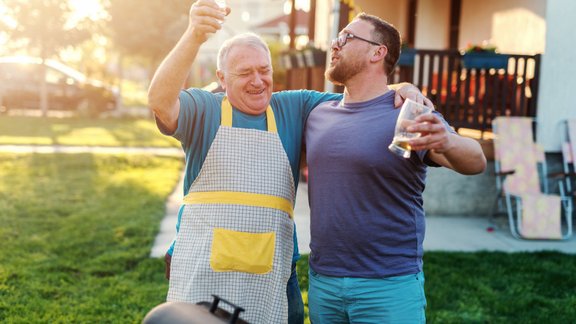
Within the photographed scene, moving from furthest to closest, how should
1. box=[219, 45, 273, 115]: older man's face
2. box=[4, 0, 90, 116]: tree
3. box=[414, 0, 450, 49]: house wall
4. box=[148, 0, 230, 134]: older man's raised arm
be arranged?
box=[4, 0, 90, 116]: tree, box=[414, 0, 450, 49]: house wall, box=[219, 45, 273, 115]: older man's face, box=[148, 0, 230, 134]: older man's raised arm

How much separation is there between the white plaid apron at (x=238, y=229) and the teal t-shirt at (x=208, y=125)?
0.04 m

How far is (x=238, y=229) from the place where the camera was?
270 centimetres

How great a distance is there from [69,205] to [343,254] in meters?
6.45

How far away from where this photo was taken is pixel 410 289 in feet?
8.87

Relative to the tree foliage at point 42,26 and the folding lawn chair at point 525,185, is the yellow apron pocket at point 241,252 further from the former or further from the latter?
the tree foliage at point 42,26

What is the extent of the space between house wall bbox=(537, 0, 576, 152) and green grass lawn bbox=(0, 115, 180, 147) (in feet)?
29.2

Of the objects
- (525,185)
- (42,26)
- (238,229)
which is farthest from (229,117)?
(42,26)

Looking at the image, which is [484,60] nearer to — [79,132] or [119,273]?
[119,273]

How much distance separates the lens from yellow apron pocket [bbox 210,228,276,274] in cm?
265

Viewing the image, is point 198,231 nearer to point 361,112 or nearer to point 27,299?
point 361,112

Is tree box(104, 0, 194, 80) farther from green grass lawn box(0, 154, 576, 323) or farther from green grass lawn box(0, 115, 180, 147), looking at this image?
green grass lawn box(0, 154, 576, 323)

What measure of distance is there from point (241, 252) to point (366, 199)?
0.50m

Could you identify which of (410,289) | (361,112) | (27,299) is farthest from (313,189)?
(27,299)

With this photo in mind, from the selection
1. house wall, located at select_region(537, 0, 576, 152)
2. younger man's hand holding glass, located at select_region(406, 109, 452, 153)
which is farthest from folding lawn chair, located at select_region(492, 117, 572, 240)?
younger man's hand holding glass, located at select_region(406, 109, 452, 153)
